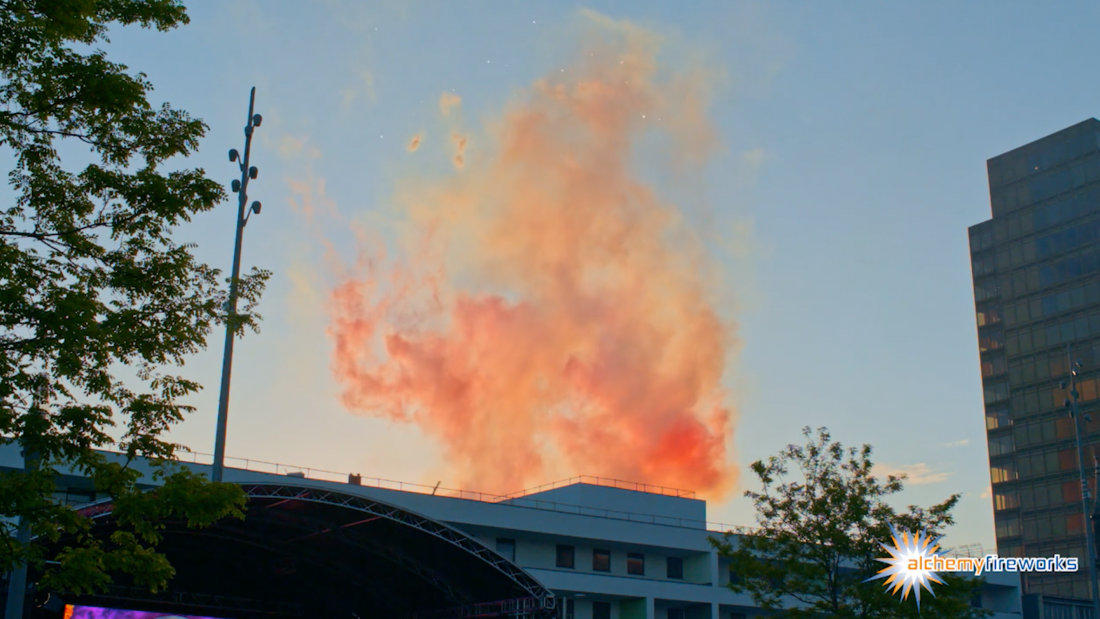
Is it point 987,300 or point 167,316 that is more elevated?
point 987,300

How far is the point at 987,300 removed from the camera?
373 ft

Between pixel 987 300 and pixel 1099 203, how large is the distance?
16064 mm

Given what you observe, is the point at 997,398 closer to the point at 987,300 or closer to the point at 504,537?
the point at 987,300

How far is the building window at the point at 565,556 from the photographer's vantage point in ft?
191

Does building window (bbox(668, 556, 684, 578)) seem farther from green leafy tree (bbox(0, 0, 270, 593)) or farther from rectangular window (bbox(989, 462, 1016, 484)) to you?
rectangular window (bbox(989, 462, 1016, 484))

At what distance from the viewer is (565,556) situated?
58.6 metres

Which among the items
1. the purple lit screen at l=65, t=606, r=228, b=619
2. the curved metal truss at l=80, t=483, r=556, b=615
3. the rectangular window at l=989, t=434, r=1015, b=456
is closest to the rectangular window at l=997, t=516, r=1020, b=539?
the rectangular window at l=989, t=434, r=1015, b=456

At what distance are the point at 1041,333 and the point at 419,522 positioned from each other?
89.4 meters

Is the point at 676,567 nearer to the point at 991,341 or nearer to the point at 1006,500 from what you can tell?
the point at 1006,500

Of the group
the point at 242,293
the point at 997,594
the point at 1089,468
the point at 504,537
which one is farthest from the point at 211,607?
the point at 1089,468

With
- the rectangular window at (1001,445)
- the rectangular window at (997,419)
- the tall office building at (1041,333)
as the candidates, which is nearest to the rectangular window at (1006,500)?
the tall office building at (1041,333)

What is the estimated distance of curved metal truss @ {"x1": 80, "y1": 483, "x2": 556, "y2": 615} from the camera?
113 feet

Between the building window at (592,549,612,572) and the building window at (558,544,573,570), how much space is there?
1667 millimetres

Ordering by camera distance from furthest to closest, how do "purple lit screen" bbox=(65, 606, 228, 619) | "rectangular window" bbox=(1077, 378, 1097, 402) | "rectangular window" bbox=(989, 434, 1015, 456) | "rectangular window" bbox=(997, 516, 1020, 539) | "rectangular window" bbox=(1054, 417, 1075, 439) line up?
"rectangular window" bbox=(989, 434, 1015, 456) < "rectangular window" bbox=(997, 516, 1020, 539) < "rectangular window" bbox=(1054, 417, 1075, 439) < "rectangular window" bbox=(1077, 378, 1097, 402) < "purple lit screen" bbox=(65, 606, 228, 619)
